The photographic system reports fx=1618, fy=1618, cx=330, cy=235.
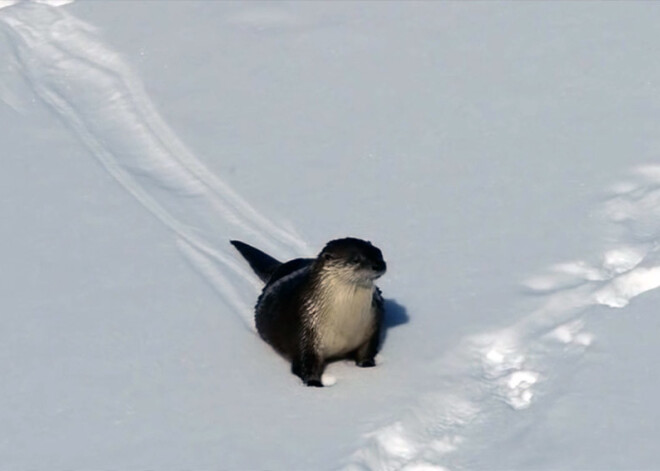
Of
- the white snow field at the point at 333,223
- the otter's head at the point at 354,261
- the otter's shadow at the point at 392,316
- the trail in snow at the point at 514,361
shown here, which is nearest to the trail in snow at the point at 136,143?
the white snow field at the point at 333,223

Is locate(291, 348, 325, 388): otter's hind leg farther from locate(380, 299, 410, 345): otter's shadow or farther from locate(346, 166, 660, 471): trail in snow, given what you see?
locate(346, 166, 660, 471): trail in snow

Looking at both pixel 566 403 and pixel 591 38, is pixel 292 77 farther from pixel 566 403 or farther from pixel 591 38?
pixel 566 403

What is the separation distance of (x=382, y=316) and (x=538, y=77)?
10.4 feet

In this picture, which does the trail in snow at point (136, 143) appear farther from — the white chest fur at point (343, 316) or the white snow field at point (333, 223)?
the white chest fur at point (343, 316)

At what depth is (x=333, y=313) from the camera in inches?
254

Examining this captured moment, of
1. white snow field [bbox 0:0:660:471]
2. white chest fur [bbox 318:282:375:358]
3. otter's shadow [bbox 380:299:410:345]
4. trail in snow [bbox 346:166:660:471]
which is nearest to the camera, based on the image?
trail in snow [bbox 346:166:660:471]

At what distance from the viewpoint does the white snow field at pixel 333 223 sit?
19.6 feet

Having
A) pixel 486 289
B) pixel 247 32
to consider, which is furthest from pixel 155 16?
pixel 486 289

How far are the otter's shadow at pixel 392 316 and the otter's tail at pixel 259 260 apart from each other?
59cm

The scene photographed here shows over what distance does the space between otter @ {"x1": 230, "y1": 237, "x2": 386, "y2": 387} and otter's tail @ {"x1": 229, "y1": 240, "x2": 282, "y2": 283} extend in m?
0.62

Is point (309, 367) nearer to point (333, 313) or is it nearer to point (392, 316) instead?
point (333, 313)

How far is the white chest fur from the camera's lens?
21.1ft

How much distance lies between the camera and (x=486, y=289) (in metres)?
6.94

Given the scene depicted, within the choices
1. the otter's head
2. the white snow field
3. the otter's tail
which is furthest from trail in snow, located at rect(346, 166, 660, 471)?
the otter's tail
